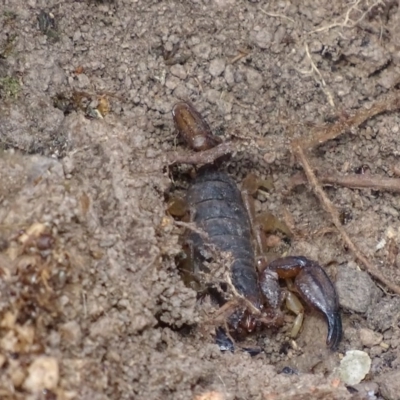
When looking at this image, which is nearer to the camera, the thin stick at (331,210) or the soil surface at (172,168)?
the soil surface at (172,168)

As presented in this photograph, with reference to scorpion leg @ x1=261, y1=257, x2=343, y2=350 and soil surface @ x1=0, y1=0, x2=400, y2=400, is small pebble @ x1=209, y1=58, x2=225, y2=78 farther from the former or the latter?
scorpion leg @ x1=261, y1=257, x2=343, y2=350

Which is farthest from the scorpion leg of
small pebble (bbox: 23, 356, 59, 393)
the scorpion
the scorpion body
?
small pebble (bbox: 23, 356, 59, 393)

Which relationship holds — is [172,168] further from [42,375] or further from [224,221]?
[42,375]

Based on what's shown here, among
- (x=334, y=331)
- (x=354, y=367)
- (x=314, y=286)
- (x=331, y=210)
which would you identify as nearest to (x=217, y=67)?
(x=331, y=210)

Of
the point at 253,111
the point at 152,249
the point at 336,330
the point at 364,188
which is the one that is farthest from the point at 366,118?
the point at 152,249

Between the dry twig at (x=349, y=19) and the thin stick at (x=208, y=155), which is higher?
the dry twig at (x=349, y=19)

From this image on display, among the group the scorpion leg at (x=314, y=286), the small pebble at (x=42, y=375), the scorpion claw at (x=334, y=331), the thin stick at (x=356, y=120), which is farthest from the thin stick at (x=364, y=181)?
the small pebble at (x=42, y=375)

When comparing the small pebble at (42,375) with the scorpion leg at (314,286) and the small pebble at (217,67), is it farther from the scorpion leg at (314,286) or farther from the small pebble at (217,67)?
the small pebble at (217,67)

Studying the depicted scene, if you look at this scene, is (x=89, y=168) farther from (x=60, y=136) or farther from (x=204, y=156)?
(x=204, y=156)
